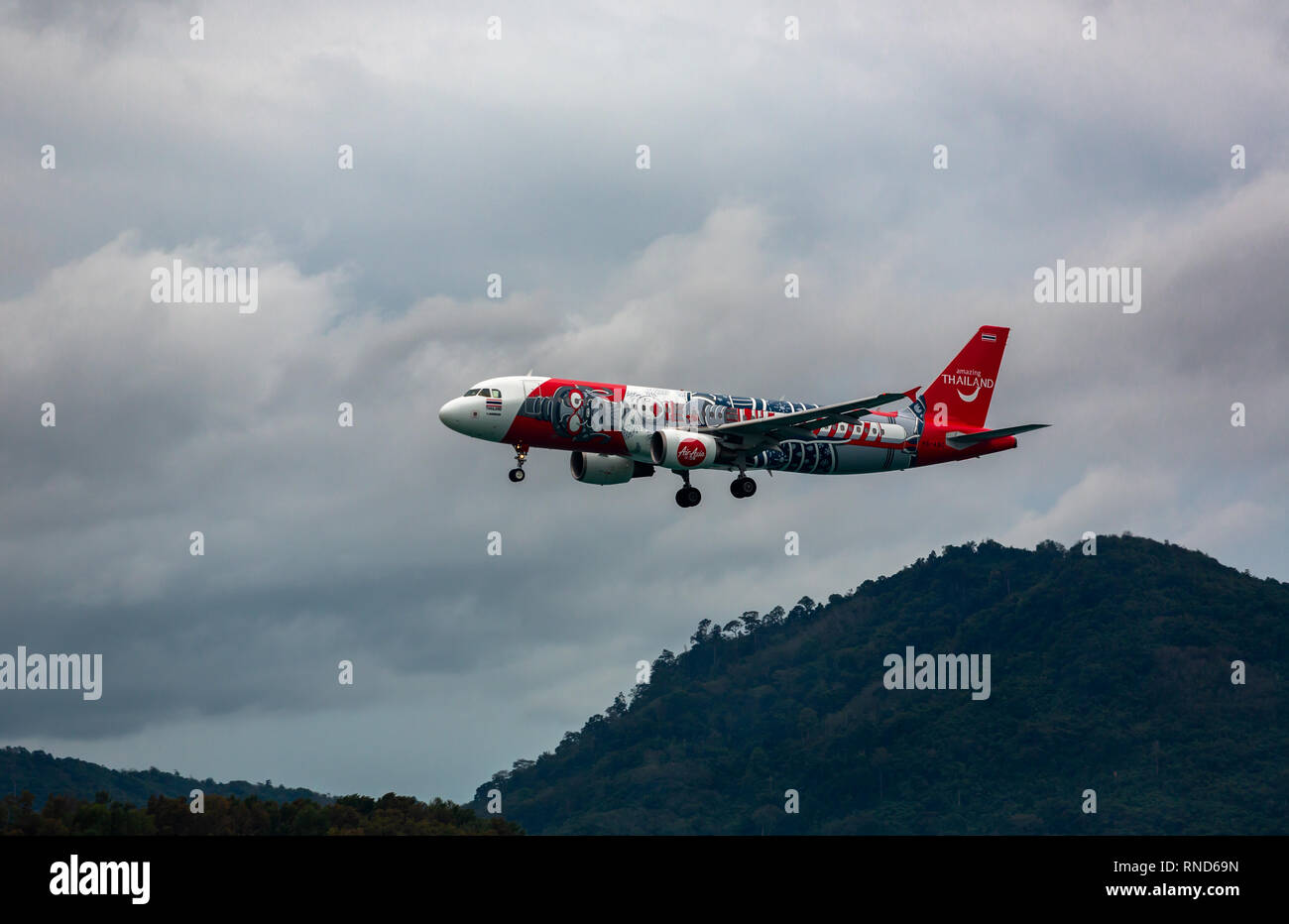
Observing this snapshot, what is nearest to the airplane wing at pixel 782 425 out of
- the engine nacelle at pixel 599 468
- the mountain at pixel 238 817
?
the engine nacelle at pixel 599 468

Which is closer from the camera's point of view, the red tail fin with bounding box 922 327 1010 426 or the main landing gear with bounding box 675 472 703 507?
the main landing gear with bounding box 675 472 703 507

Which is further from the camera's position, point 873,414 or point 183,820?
point 183,820

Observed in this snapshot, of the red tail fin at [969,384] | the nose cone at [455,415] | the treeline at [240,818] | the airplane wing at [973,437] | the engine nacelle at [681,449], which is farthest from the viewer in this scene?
the treeline at [240,818]

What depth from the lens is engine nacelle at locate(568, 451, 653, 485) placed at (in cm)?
8050

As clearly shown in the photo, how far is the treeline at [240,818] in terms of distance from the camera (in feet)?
388

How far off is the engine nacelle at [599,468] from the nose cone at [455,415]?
826cm

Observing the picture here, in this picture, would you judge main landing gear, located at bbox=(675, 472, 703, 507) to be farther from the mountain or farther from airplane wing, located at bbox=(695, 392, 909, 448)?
the mountain

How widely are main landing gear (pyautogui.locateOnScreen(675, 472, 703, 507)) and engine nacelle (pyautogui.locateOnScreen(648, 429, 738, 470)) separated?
11.1 ft

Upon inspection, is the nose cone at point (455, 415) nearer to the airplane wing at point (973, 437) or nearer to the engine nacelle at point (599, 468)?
the engine nacelle at point (599, 468)

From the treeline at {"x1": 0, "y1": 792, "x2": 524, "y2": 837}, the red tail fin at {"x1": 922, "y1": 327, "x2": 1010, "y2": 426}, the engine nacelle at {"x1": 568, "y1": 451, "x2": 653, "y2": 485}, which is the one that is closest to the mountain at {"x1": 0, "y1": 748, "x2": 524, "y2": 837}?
the treeline at {"x1": 0, "y1": 792, "x2": 524, "y2": 837}
